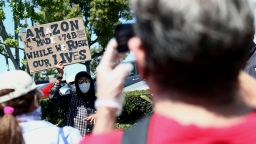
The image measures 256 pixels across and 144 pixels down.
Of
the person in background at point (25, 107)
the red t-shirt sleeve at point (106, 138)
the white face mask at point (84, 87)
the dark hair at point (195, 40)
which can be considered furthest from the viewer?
the white face mask at point (84, 87)

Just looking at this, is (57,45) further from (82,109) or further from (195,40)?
(195,40)

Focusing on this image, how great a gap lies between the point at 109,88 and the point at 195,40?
0.29 m

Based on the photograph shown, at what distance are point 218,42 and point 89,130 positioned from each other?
17.6 ft

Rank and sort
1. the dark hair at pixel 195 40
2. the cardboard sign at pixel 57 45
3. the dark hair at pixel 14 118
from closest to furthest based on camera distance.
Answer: the dark hair at pixel 195 40, the dark hair at pixel 14 118, the cardboard sign at pixel 57 45

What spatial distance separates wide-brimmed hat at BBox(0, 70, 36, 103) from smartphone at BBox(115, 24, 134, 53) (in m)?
1.50

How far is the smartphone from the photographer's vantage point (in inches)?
55.2

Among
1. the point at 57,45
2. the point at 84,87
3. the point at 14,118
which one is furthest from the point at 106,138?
the point at 57,45

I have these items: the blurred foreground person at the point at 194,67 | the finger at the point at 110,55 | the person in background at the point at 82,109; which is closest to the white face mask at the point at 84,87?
the person in background at the point at 82,109

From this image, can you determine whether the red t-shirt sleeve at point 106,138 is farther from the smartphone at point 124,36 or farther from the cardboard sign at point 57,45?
the cardboard sign at point 57,45

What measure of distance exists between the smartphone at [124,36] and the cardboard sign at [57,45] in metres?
8.59

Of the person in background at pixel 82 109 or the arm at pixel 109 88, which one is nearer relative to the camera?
the arm at pixel 109 88

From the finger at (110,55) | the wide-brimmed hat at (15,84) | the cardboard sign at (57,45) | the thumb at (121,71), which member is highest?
the finger at (110,55)

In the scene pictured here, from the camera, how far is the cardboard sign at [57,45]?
10133mm

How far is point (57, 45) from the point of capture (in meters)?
10.4
